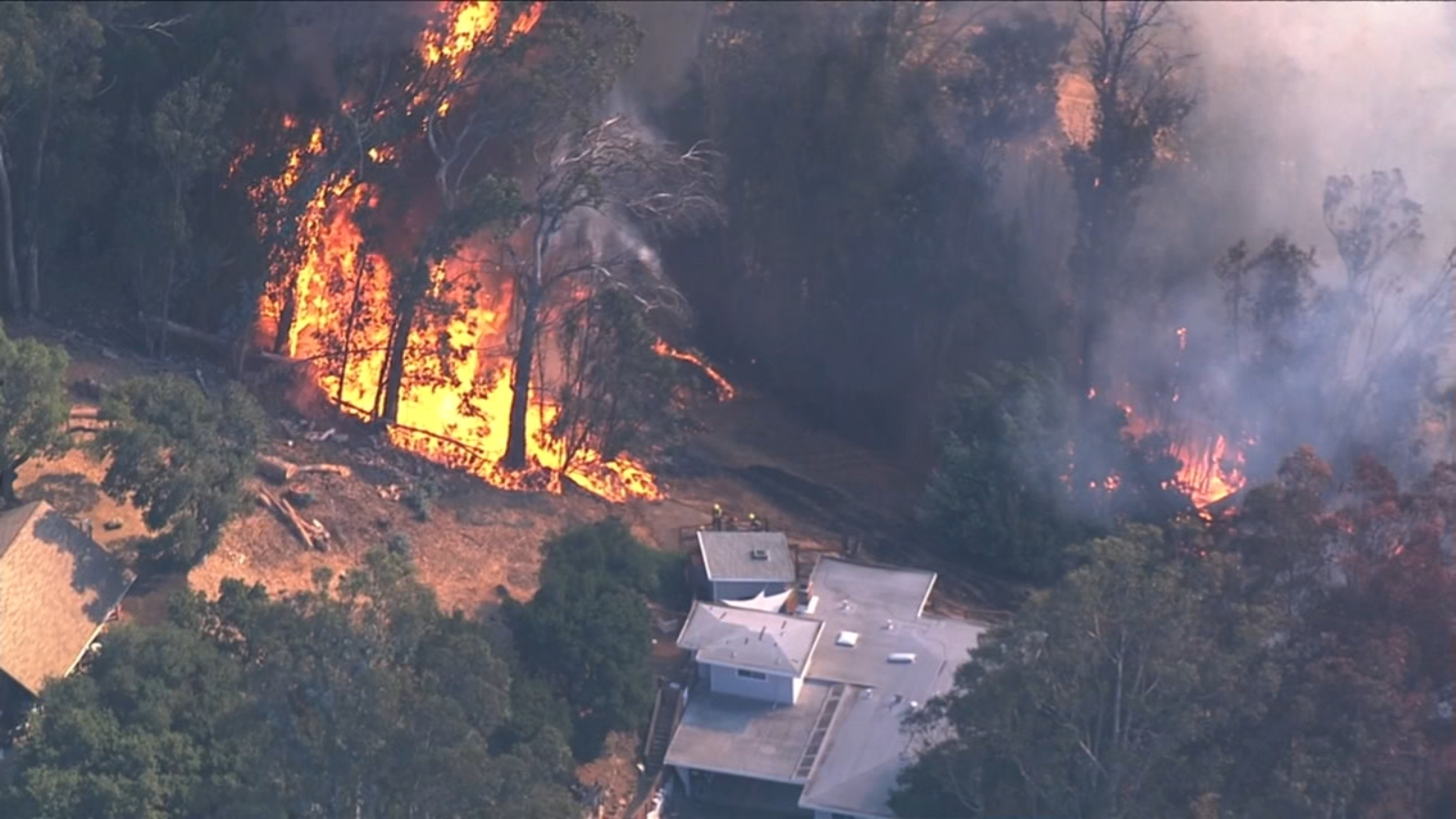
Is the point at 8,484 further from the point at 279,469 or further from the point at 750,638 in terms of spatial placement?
the point at 750,638

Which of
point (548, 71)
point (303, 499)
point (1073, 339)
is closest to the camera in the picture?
point (303, 499)

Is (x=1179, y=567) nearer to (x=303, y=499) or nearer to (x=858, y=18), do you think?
(x=303, y=499)

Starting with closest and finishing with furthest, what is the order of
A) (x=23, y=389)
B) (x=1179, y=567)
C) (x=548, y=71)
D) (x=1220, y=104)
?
(x=1179, y=567) < (x=23, y=389) < (x=548, y=71) < (x=1220, y=104)

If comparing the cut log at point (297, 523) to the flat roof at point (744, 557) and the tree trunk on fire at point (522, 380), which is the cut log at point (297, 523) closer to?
the tree trunk on fire at point (522, 380)

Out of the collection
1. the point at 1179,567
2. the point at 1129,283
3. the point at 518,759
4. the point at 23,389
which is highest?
the point at 1129,283

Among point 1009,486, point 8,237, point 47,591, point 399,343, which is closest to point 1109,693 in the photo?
point 1009,486

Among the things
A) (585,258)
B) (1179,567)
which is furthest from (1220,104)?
(1179,567)

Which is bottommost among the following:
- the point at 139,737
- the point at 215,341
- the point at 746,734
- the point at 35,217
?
the point at 139,737
